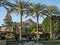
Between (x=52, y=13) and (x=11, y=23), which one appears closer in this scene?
(x=52, y=13)

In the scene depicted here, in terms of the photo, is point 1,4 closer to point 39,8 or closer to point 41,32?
point 39,8

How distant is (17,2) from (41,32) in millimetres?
31944

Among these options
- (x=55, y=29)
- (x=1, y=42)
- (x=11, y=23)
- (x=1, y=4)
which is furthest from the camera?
(x=11, y=23)

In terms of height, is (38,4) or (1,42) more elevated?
(38,4)

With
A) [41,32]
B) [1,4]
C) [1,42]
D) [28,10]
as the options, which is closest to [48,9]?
[28,10]

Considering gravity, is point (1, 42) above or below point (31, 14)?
below

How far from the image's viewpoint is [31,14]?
58.2 meters

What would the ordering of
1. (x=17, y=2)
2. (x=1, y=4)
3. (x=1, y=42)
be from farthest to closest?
1. (x=17, y=2)
2. (x=1, y=4)
3. (x=1, y=42)

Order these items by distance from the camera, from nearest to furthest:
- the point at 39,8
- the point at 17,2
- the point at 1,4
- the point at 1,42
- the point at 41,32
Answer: the point at 1,42, the point at 1,4, the point at 17,2, the point at 39,8, the point at 41,32

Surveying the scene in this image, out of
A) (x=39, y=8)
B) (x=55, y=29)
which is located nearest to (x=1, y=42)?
(x=39, y=8)

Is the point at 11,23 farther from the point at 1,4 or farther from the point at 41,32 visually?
the point at 1,4

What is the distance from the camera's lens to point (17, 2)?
52438 millimetres

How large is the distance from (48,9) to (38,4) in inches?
125

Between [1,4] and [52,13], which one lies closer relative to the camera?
[1,4]
